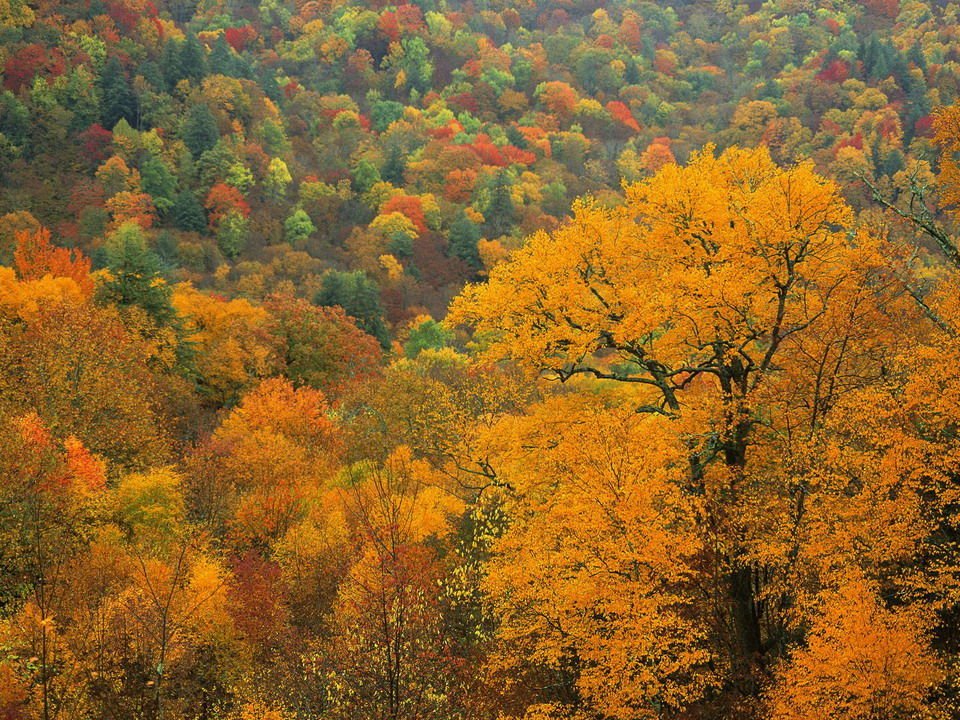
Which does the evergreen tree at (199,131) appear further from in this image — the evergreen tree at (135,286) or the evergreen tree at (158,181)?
the evergreen tree at (135,286)

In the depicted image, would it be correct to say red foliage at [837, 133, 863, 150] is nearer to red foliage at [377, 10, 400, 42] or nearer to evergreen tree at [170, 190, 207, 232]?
evergreen tree at [170, 190, 207, 232]

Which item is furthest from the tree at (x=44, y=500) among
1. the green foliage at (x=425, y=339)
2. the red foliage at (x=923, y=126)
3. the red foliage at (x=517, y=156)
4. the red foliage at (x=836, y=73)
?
the red foliage at (x=836, y=73)

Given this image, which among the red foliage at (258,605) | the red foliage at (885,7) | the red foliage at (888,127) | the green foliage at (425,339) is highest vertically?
the red foliage at (885,7)

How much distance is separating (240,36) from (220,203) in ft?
246

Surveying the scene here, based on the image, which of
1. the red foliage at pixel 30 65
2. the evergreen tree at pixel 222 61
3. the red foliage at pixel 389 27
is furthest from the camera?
the red foliage at pixel 389 27

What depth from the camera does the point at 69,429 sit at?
31.4 metres

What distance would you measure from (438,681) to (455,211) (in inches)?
3484

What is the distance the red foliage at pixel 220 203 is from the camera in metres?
88.2

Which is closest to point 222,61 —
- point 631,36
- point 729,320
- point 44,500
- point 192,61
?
point 192,61

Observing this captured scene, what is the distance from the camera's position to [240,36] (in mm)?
149875

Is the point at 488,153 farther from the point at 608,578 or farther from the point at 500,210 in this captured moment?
the point at 608,578

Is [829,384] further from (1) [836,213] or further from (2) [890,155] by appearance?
(2) [890,155]

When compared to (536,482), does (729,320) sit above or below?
above

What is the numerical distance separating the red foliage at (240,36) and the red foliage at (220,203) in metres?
68.4
